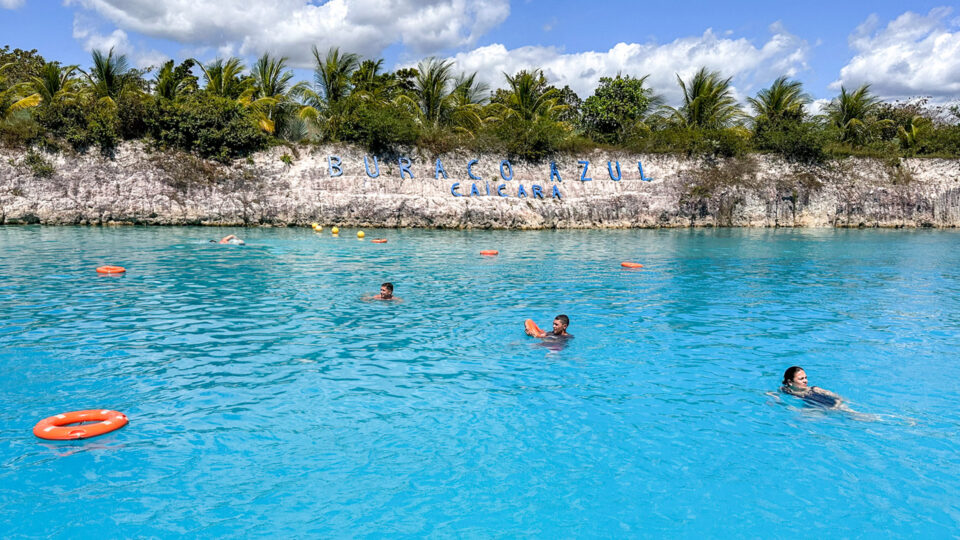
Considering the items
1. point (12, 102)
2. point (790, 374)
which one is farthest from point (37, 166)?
point (790, 374)

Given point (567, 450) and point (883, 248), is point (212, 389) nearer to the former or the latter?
point (567, 450)

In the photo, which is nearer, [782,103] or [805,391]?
[805,391]

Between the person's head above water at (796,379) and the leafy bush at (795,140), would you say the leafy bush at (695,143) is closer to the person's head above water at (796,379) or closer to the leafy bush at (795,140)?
the leafy bush at (795,140)

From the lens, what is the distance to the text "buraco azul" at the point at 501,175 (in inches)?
1415

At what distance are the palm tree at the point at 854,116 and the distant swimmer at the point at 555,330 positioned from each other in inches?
1594

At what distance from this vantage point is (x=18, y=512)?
17.7 ft

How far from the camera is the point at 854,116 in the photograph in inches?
1735

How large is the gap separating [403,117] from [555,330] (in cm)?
2825

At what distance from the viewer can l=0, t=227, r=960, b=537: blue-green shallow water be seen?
5590 millimetres

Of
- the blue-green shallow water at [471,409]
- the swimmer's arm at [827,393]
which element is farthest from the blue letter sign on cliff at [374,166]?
the swimmer's arm at [827,393]

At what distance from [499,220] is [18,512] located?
100ft

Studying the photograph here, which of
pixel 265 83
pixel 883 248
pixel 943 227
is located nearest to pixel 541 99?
pixel 265 83

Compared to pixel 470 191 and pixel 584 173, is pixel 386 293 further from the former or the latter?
pixel 584 173

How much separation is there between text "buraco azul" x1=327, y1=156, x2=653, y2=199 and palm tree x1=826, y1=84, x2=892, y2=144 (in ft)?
52.3
